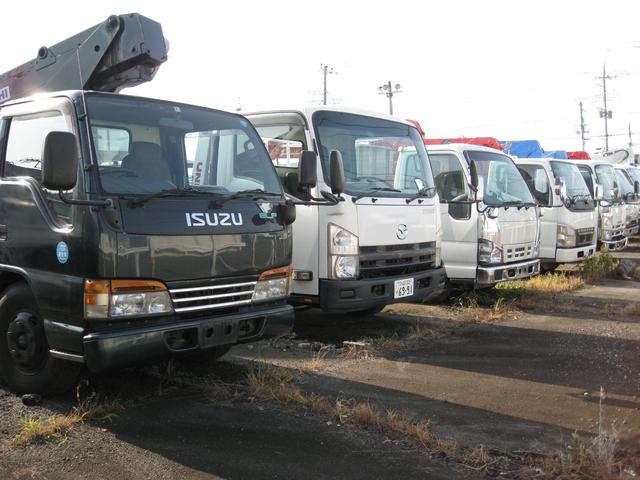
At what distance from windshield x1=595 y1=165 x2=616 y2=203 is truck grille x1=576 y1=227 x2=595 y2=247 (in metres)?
2.14

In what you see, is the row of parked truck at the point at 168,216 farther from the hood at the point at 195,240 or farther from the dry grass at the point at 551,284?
the dry grass at the point at 551,284

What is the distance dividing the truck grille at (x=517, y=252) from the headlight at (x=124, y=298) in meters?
Answer: 5.37

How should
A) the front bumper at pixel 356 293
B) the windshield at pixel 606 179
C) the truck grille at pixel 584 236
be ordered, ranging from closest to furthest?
1. the front bumper at pixel 356 293
2. the truck grille at pixel 584 236
3. the windshield at pixel 606 179

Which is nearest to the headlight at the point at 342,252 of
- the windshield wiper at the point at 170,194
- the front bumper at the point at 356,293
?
the front bumper at the point at 356,293

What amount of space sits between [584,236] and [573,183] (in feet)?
3.25

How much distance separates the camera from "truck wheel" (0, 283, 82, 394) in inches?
171

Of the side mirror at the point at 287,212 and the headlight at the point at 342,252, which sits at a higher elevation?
the side mirror at the point at 287,212

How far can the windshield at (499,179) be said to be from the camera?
8.33 meters

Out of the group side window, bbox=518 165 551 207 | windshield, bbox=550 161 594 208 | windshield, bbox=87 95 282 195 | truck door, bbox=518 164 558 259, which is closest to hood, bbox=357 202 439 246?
windshield, bbox=87 95 282 195

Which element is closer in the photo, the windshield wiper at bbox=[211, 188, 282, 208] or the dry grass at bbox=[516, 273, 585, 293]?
the windshield wiper at bbox=[211, 188, 282, 208]

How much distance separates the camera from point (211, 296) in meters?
4.33

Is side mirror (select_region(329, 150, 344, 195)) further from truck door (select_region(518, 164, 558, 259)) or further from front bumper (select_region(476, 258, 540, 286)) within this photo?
truck door (select_region(518, 164, 558, 259))

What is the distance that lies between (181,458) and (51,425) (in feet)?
3.18

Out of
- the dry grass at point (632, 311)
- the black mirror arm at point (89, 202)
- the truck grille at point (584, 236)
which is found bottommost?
the dry grass at point (632, 311)
